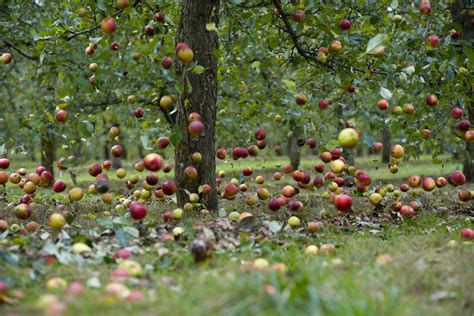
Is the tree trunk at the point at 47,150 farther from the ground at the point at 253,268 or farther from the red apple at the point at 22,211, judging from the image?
the ground at the point at 253,268

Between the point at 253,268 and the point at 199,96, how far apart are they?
8.29 feet

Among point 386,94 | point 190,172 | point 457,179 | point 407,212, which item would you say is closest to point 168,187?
point 190,172

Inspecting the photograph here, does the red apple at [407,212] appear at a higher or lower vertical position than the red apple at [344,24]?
lower

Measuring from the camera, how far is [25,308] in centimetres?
254

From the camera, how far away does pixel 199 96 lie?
541 cm

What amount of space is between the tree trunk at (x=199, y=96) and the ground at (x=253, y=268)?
42cm

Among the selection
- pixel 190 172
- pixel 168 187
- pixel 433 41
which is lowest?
pixel 168 187

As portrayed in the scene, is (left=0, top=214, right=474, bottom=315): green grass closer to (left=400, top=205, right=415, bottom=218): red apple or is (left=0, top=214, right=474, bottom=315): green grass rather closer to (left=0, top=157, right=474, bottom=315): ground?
(left=0, top=157, right=474, bottom=315): ground

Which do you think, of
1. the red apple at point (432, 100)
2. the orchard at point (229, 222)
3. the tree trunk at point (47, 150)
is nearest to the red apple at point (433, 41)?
the orchard at point (229, 222)

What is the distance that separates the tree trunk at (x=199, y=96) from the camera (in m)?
5.32

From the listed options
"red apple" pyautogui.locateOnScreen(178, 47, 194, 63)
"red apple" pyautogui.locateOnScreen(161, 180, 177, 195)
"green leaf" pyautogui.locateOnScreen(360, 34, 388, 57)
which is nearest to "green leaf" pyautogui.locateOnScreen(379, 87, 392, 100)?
"green leaf" pyautogui.locateOnScreen(360, 34, 388, 57)

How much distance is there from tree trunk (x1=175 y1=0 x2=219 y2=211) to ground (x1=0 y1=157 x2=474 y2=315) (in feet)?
1.37

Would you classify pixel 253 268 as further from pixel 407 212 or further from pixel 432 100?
pixel 432 100

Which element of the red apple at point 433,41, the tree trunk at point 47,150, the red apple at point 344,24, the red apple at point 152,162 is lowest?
the red apple at point 152,162
